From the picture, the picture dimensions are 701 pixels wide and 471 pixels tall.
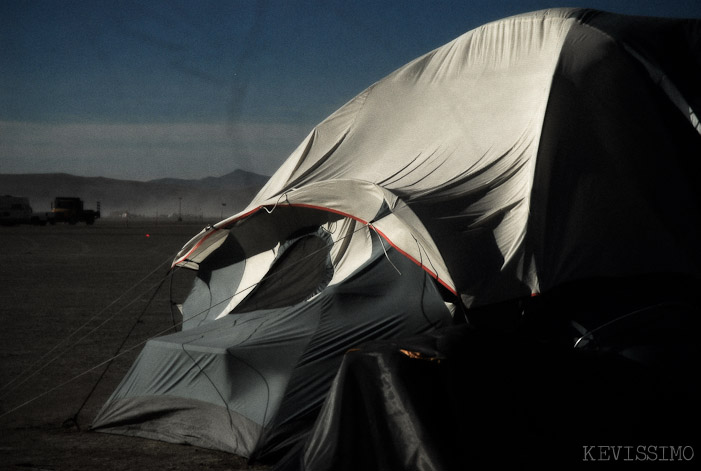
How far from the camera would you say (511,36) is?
7582 mm

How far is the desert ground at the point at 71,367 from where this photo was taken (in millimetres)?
5473

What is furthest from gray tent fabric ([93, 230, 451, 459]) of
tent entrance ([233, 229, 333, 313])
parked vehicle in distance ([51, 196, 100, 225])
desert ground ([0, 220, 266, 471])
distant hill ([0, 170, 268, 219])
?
distant hill ([0, 170, 268, 219])

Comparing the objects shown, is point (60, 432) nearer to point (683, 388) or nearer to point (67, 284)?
point (683, 388)

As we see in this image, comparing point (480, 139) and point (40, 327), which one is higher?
point (480, 139)

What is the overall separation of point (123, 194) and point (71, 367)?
191 metres

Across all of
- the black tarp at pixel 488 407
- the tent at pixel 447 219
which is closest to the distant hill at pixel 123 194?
the tent at pixel 447 219

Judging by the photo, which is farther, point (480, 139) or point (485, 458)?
point (480, 139)

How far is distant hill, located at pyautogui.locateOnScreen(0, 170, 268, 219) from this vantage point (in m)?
179

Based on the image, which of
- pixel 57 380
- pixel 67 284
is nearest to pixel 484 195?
pixel 57 380

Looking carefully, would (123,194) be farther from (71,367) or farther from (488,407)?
(488,407)

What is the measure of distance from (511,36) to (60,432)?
559 cm

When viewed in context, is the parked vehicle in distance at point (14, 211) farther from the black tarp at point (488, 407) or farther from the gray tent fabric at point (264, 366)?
the black tarp at point (488, 407)

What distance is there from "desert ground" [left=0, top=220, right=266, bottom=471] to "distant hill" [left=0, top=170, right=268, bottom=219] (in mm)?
161728

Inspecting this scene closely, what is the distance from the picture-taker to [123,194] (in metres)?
191
